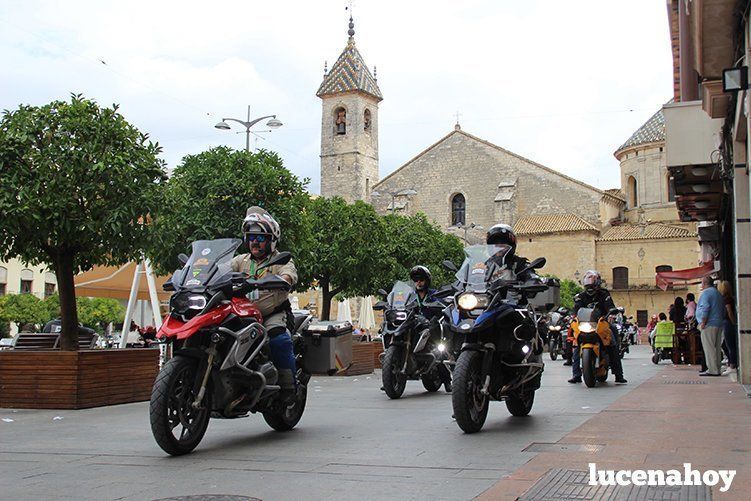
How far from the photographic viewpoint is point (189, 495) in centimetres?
502

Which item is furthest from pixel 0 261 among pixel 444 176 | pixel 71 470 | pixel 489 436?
pixel 444 176

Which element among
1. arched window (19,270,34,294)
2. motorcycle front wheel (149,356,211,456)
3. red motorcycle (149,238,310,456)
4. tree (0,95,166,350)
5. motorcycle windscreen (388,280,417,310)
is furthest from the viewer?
arched window (19,270,34,294)

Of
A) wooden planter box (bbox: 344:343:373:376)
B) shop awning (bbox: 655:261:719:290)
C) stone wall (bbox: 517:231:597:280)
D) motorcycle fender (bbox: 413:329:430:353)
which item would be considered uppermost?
stone wall (bbox: 517:231:597:280)

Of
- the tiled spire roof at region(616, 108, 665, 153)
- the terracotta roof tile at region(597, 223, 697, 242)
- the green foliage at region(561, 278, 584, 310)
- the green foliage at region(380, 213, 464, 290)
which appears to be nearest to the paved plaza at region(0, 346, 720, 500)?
the green foliage at region(380, 213, 464, 290)

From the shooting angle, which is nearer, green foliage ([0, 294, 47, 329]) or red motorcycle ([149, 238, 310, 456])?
Result: red motorcycle ([149, 238, 310, 456])

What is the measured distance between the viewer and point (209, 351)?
661 cm

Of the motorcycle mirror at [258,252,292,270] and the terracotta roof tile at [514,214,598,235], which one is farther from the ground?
the terracotta roof tile at [514,214,598,235]

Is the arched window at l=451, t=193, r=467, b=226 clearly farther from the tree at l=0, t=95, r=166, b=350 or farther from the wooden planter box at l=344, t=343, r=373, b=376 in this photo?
the tree at l=0, t=95, r=166, b=350

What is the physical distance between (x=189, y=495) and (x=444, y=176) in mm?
67651

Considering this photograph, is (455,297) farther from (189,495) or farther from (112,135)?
(112,135)

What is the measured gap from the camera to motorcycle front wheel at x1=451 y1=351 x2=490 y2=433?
24.3ft

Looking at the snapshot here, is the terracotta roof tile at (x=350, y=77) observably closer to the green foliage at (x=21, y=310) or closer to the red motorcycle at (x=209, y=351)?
the green foliage at (x=21, y=310)

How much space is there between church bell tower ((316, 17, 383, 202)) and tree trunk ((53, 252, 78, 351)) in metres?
58.5

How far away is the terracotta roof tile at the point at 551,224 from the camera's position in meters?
67.1
